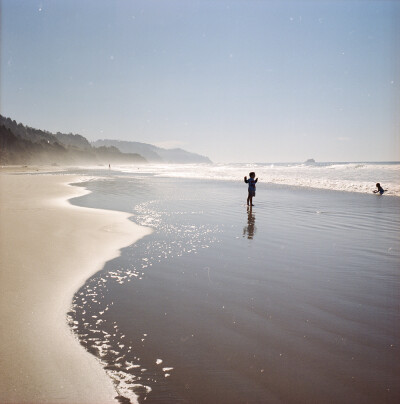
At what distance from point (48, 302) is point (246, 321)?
3051 millimetres

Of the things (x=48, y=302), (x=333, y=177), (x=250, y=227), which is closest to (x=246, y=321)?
(x=48, y=302)

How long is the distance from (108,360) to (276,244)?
6164mm

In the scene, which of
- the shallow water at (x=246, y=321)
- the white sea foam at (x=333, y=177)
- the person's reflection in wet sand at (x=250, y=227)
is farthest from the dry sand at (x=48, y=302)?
the white sea foam at (x=333, y=177)

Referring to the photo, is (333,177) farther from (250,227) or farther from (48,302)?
(48,302)

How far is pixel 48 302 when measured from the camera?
4707 millimetres

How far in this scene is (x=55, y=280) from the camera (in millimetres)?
5613

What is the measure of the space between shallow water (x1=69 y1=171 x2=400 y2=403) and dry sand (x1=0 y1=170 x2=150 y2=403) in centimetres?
23

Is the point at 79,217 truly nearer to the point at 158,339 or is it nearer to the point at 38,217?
the point at 38,217

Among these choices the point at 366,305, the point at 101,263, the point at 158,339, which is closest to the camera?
the point at 158,339

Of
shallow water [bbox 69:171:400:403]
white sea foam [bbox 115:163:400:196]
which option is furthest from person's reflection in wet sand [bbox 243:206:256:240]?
white sea foam [bbox 115:163:400:196]

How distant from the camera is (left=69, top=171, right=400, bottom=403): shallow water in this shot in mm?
3010

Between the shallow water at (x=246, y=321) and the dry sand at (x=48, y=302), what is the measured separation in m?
0.23

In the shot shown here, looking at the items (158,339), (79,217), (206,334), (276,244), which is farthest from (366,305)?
(79,217)

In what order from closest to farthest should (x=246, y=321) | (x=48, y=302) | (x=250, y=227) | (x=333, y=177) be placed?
(x=246, y=321) → (x=48, y=302) → (x=250, y=227) → (x=333, y=177)
